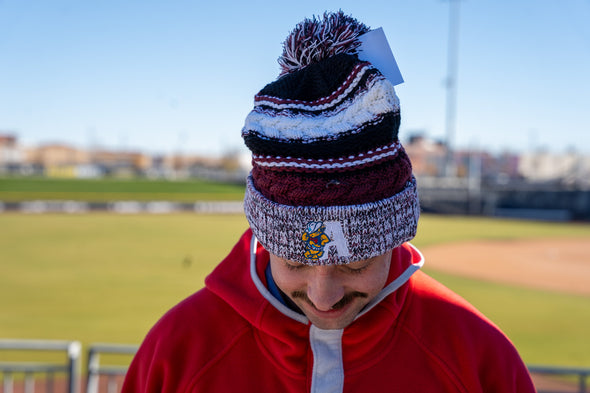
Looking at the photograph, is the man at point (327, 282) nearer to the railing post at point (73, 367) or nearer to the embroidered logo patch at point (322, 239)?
the embroidered logo patch at point (322, 239)

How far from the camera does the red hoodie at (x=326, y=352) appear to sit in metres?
1.36

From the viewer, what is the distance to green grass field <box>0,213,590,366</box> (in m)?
7.00

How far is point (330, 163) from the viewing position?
1.17 meters

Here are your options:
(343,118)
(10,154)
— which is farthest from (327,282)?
(10,154)

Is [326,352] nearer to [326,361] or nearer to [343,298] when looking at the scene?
[326,361]

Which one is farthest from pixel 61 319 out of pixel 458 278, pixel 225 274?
pixel 458 278

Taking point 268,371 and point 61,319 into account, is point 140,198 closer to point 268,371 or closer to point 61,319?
point 61,319

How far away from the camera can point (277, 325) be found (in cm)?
138

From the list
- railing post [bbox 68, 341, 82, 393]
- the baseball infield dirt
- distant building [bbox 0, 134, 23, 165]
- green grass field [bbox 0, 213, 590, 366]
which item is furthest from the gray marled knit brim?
distant building [bbox 0, 134, 23, 165]

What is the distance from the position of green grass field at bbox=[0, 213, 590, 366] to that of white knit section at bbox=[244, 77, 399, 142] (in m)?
6.07

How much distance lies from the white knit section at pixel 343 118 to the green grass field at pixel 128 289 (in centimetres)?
607

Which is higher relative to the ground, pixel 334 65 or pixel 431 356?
pixel 334 65

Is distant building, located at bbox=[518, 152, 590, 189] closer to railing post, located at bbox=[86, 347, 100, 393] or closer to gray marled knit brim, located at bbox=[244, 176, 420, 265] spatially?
railing post, located at bbox=[86, 347, 100, 393]

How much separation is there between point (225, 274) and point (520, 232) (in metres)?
20.5
